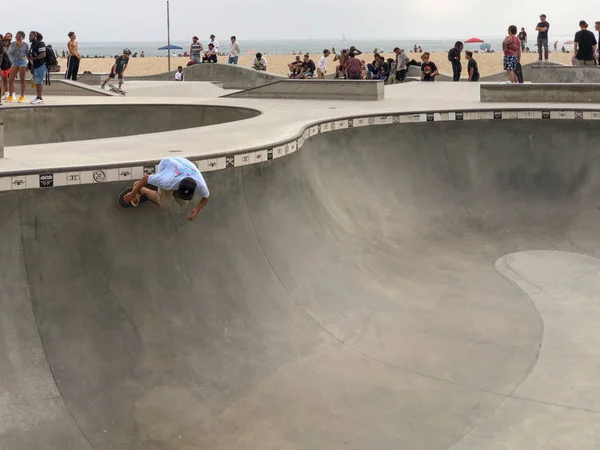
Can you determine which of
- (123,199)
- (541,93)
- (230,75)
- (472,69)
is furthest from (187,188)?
(230,75)

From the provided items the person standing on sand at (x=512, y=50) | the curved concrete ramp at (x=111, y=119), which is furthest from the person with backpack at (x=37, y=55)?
the person standing on sand at (x=512, y=50)

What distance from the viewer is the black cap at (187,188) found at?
6.60 meters

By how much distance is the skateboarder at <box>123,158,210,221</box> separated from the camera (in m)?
6.64

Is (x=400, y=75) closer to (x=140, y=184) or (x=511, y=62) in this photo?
(x=511, y=62)

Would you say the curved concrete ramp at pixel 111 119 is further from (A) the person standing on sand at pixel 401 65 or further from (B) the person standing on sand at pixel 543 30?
(A) the person standing on sand at pixel 401 65

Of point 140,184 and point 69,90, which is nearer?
point 140,184

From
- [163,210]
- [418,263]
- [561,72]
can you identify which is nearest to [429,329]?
[418,263]

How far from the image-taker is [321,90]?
751 inches

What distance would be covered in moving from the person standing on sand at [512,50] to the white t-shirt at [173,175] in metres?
12.8

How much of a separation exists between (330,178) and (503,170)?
3.54 metres

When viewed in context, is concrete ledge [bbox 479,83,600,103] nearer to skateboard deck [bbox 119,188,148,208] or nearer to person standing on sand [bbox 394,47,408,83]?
person standing on sand [bbox 394,47,408,83]

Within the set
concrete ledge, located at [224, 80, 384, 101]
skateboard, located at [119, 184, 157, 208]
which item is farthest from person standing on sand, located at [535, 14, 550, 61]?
skateboard, located at [119, 184, 157, 208]

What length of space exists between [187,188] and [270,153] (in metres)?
2.58

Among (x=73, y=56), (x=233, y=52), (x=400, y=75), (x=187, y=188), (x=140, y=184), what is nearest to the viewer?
(x=187, y=188)
